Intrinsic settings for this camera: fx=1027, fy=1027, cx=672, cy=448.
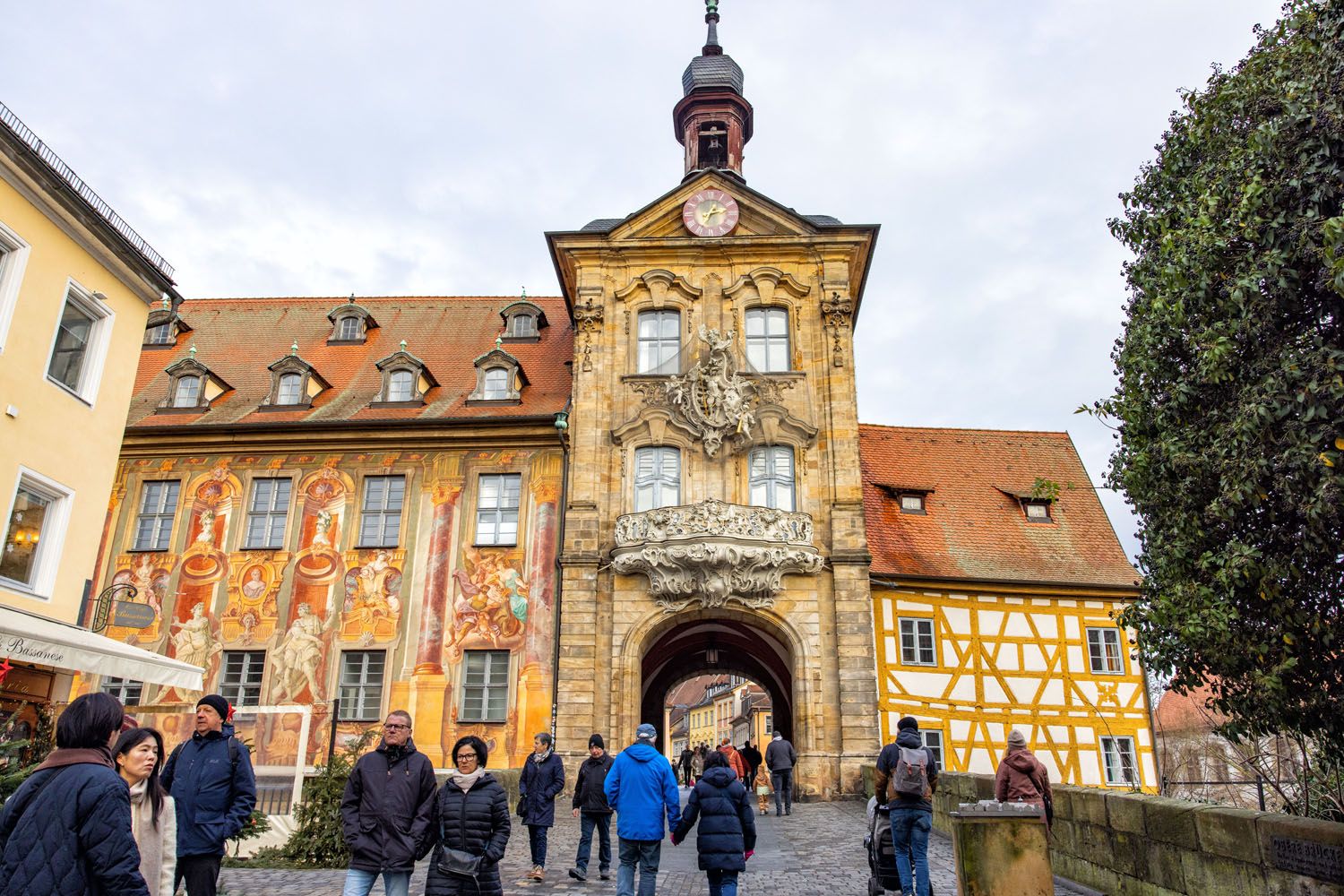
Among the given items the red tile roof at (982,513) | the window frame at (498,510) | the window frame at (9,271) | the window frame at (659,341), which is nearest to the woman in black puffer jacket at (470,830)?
the window frame at (9,271)

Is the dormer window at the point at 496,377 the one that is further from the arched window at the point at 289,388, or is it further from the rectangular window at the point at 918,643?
the rectangular window at the point at 918,643

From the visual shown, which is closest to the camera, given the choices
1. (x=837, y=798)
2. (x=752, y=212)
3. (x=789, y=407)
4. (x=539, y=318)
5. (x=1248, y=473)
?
(x=1248, y=473)

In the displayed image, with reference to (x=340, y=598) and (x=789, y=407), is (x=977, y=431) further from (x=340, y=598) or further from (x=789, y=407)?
(x=340, y=598)

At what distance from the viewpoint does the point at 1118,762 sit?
76.5 ft

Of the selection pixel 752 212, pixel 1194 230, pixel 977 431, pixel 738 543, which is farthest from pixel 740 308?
pixel 1194 230

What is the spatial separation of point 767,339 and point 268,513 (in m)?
12.2

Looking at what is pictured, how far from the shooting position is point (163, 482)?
2408 centimetres

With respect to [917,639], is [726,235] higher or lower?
higher

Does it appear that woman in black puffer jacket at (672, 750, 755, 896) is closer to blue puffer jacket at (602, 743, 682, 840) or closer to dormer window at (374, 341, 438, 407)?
blue puffer jacket at (602, 743, 682, 840)

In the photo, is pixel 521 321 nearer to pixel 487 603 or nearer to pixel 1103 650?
pixel 487 603

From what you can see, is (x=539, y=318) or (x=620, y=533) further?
(x=539, y=318)

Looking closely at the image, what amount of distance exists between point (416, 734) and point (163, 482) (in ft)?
29.0

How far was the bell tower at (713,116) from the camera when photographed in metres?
28.8

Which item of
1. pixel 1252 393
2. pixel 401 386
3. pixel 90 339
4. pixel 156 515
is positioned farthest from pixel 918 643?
pixel 156 515
